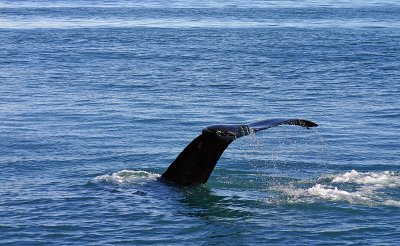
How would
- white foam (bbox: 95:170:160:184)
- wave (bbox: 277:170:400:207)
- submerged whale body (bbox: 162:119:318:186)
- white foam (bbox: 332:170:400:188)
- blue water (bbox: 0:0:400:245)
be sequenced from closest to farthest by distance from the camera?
submerged whale body (bbox: 162:119:318:186) → blue water (bbox: 0:0:400:245) → wave (bbox: 277:170:400:207) → white foam (bbox: 95:170:160:184) → white foam (bbox: 332:170:400:188)

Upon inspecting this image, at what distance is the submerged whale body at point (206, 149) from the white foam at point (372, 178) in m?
2.86

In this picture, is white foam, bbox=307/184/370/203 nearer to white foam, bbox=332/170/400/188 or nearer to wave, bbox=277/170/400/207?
wave, bbox=277/170/400/207

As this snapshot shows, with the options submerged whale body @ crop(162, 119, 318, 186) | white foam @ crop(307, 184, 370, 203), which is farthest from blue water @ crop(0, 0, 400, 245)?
submerged whale body @ crop(162, 119, 318, 186)

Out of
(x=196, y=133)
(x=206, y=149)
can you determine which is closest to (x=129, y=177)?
(x=206, y=149)

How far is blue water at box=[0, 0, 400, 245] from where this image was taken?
13.1 metres

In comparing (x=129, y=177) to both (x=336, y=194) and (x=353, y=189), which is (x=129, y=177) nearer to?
(x=336, y=194)

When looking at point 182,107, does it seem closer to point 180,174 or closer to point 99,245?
point 180,174

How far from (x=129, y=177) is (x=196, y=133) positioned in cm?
600

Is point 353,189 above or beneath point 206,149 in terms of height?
beneath

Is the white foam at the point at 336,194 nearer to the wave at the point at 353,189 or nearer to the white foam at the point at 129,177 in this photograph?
the wave at the point at 353,189

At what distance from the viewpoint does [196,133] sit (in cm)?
2169

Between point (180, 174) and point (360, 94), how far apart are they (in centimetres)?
1498

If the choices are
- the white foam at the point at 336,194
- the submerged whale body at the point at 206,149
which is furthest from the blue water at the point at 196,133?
the submerged whale body at the point at 206,149

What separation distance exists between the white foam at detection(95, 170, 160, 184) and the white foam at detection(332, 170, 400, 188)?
3198 mm
